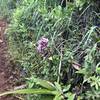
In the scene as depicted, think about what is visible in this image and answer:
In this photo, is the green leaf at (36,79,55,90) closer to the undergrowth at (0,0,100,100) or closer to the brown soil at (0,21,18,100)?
the undergrowth at (0,0,100,100)

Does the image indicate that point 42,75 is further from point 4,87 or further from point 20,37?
point 20,37

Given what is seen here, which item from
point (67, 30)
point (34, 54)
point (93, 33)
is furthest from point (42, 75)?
point (93, 33)

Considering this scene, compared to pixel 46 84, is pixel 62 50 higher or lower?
higher

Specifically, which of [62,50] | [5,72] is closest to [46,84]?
[62,50]

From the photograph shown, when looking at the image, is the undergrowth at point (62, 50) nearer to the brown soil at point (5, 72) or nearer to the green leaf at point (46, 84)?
the green leaf at point (46, 84)


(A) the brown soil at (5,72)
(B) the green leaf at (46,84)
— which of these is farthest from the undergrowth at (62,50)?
(A) the brown soil at (5,72)

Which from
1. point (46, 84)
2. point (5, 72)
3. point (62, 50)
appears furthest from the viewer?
point (5, 72)

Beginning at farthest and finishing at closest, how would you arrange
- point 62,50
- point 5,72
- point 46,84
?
point 5,72, point 62,50, point 46,84

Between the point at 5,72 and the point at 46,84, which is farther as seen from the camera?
the point at 5,72

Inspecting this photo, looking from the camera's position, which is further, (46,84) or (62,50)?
(62,50)

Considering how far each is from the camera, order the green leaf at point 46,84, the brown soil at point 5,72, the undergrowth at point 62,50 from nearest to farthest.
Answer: the undergrowth at point 62,50, the green leaf at point 46,84, the brown soil at point 5,72

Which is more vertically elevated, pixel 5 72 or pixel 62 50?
pixel 62 50

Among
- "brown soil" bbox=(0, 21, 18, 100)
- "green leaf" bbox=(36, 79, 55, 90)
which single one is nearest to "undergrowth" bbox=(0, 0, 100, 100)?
"green leaf" bbox=(36, 79, 55, 90)

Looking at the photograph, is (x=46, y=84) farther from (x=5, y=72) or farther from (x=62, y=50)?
(x=5, y=72)
